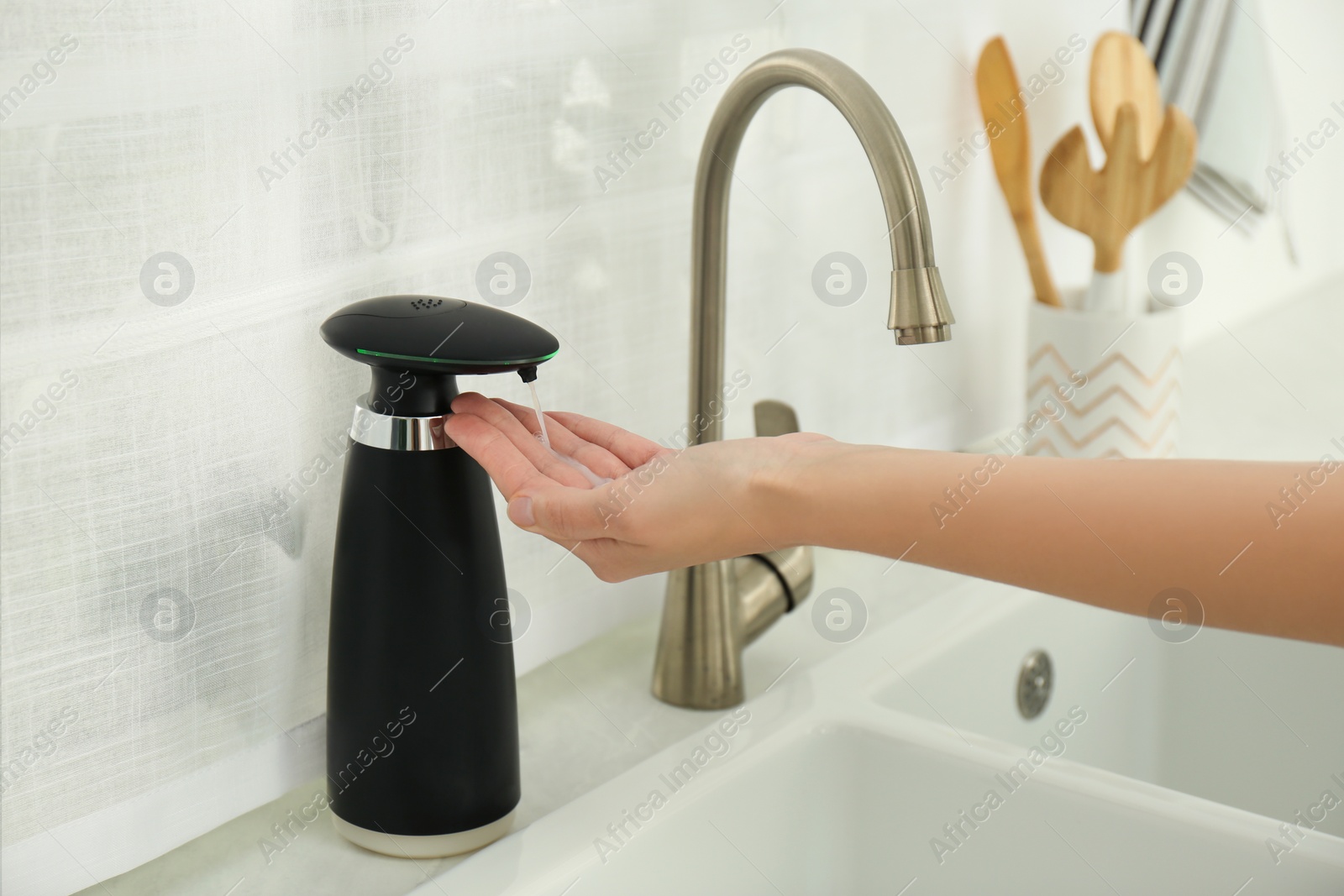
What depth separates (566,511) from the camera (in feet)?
1.87

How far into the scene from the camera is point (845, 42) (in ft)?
3.32

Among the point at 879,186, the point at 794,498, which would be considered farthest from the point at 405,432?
the point at 879,186

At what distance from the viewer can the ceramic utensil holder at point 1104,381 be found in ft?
3.67

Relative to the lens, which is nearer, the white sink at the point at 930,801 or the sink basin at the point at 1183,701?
the white sink at the point at 930,801

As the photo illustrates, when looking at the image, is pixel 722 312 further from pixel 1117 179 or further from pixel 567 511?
pixel 1117 179

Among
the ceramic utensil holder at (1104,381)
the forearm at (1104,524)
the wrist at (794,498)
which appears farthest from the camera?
the ceramic utensil holder at (1104,381)

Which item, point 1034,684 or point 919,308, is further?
point 1034,684

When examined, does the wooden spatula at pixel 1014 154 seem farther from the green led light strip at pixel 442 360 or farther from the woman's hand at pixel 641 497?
the green led light strip at pixel 442 360

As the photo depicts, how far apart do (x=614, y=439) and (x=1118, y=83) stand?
0.83 m

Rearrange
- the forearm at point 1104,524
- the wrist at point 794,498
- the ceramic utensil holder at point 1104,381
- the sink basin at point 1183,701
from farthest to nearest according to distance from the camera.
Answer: the ceramic utensil holder at point 1104,381 → the sink basin at point 1183,701 → the wrist at point 794,498 → the forearm at point 1104,524

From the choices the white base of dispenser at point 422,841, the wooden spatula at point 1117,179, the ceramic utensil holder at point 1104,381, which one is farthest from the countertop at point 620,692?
the wooden spatula at point 1117,179

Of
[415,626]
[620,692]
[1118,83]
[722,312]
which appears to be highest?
[1118,83]

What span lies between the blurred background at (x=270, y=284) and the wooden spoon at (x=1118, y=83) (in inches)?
11.2

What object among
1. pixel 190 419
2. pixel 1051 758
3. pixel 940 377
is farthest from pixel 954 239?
pixel 190 419
